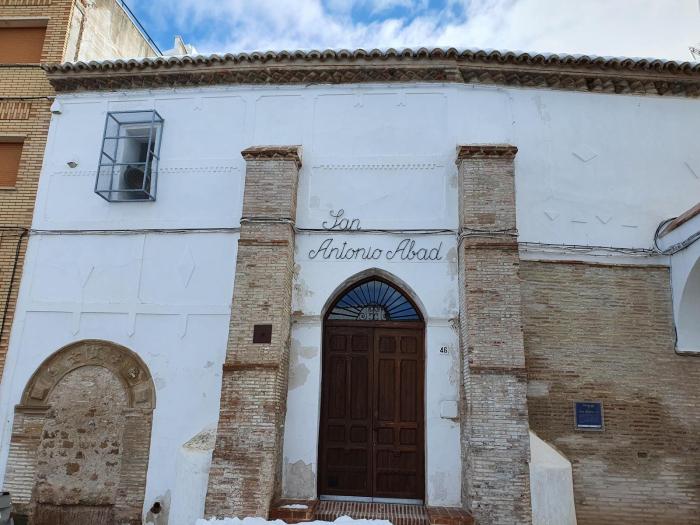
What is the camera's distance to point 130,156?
905cm

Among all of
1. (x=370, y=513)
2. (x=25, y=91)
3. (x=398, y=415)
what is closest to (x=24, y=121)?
(x=25, y=91)

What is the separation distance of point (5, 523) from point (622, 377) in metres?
8.28

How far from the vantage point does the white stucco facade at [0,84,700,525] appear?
7785 mm

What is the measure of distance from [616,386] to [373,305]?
3.50m

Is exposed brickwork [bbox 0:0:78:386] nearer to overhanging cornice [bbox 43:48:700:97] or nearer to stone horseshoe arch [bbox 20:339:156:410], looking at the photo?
stone horseshoe arch [bbox 20:339:156:410]

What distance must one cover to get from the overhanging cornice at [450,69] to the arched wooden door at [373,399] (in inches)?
132

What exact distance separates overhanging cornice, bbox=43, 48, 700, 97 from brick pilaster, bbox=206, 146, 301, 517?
1621mm

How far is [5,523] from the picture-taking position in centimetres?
700

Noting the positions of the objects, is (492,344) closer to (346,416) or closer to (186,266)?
(346,416)

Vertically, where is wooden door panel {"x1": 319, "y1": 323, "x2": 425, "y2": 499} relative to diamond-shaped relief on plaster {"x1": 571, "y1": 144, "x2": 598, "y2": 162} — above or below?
below

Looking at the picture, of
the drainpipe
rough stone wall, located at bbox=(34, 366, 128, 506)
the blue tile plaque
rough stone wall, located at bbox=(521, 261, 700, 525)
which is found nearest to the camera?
rough stone wall, located at bbox=(521, 261, 700, 525)

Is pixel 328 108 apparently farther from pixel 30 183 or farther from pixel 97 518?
pixel 97 518

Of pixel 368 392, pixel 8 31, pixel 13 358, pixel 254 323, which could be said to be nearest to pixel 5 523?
pixel 13 358

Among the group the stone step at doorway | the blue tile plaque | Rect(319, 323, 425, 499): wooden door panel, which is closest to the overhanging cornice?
Rect(319, 323, 425, 499): wooden door panel
